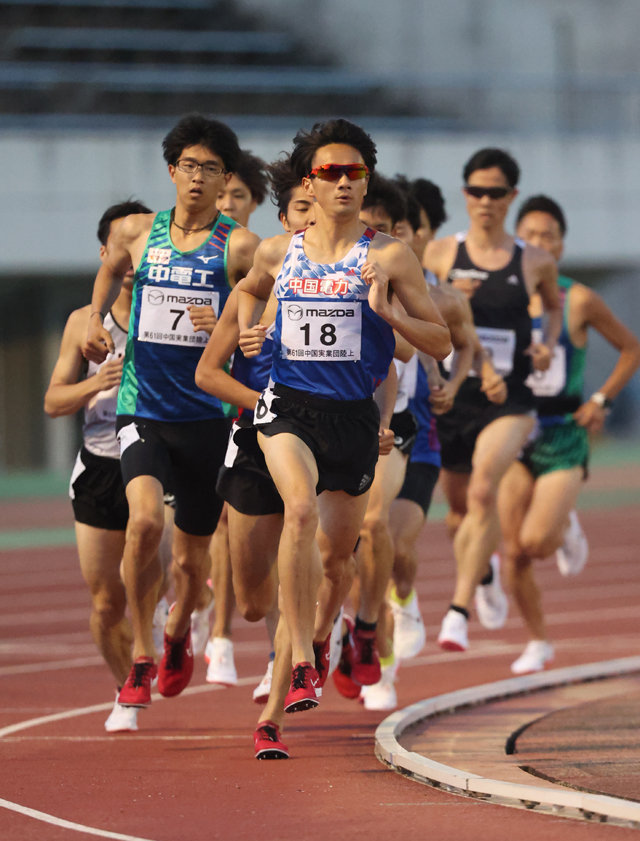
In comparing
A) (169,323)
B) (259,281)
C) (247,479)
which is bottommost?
(247,479)

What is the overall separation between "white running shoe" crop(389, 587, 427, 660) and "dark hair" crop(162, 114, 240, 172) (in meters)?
3.04

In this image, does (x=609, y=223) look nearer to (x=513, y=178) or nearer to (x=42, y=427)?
(x=42, y=427)

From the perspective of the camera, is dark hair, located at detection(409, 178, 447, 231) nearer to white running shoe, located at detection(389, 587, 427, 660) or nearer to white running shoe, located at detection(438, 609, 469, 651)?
white running shoe, located at detection(389, 587, 427, 660)

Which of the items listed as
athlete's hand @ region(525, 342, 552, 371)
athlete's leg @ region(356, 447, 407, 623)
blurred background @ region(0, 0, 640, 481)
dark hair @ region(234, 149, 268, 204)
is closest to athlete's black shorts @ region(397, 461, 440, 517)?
athlete's leg @ region(356, 447, 407, 623)

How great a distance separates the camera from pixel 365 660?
28.7 ft

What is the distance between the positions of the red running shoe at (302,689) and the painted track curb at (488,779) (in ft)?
1.76

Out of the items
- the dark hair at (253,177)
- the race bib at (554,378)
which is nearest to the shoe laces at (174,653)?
the dark hair at (253,177)

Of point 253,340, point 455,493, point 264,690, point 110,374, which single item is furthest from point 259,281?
point 455,493

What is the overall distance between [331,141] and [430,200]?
3326 millimetres

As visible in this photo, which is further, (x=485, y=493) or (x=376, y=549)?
(x=485, y=493)

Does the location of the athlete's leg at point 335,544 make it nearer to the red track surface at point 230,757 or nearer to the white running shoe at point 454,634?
the red track surface at point 230,757

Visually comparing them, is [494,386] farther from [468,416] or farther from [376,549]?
[376,549]

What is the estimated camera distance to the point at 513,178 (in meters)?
11.0

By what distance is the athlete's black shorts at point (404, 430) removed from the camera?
9.25m
